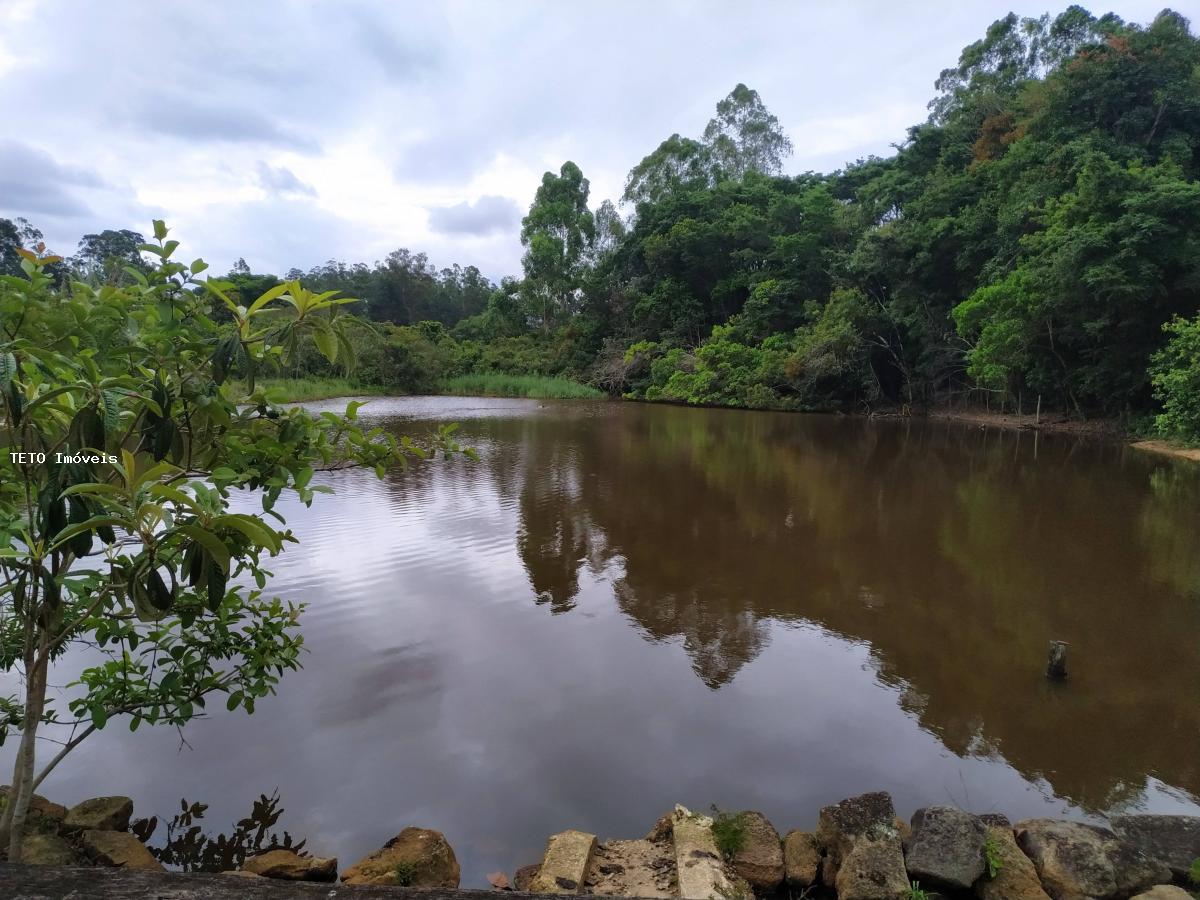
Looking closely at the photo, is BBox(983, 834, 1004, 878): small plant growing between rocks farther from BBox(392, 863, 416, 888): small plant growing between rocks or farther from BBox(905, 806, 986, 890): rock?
BBox(392, 863, 416, 888): small plant growing between rocks

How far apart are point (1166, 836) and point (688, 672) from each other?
2.19m

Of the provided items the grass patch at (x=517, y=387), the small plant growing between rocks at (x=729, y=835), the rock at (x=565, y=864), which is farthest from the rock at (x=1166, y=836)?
the grass patch at (x=517, y=387)

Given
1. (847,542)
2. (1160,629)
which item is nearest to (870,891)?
(1160,629)

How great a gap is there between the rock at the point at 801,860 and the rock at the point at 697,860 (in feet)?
0.86

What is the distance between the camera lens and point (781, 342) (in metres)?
25.4

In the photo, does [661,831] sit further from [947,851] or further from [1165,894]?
[1165,894]

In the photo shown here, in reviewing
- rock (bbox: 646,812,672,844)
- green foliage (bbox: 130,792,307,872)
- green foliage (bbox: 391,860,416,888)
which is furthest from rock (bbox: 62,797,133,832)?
rock (bbox: 646,812,672,844)

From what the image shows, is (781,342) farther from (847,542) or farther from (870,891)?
(870,891)

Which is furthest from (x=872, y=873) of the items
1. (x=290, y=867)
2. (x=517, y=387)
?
(x=517, y=387)

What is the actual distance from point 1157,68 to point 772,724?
893 inches

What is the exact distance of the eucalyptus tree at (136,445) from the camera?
136cm

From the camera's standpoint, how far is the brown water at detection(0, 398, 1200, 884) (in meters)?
2.87

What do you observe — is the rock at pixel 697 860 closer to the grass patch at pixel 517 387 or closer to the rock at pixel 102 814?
the rock at pixel 102 814

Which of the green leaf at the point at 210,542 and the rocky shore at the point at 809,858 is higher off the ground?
the green leaf at the point at 210,542
